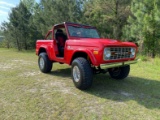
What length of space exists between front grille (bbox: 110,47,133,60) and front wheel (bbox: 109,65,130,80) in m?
0.76

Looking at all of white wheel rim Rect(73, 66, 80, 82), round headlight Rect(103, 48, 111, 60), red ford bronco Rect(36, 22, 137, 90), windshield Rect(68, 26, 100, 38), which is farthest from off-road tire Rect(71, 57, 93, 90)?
windshield Rect(68, 26, 100, 38)

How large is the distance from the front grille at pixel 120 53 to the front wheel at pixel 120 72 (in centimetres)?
76

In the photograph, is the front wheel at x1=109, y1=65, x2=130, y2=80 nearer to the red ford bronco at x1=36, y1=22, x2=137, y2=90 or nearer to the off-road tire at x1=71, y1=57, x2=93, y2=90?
the red ford bronco at x1=36, y1=22, x2=137, y2=90

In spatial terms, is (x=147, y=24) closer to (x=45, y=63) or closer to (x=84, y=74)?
→ (x=45, y=63)

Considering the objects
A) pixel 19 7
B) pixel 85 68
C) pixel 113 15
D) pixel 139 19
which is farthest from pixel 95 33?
pixel 19 7

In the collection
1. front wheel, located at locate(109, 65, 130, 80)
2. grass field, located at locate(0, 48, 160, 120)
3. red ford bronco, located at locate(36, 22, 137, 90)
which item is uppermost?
red ford bronco, located at locate(36, 22, 137, 90)

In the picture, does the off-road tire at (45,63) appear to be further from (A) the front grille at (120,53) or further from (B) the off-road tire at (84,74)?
(A) the front grille at (120,53)

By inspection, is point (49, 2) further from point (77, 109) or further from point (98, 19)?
point (77, 109)

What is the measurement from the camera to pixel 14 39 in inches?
778

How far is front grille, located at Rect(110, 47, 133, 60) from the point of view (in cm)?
403

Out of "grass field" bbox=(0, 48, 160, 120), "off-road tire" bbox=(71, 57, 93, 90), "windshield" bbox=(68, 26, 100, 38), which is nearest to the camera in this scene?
"grass field" bbox=(0, 48, 160, 120)

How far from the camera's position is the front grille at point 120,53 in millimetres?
4034

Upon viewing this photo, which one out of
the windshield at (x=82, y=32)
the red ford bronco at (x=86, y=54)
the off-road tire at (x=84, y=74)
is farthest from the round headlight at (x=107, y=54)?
the windshield at (x=82, y=32)

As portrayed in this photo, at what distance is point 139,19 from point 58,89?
24.5 feet
